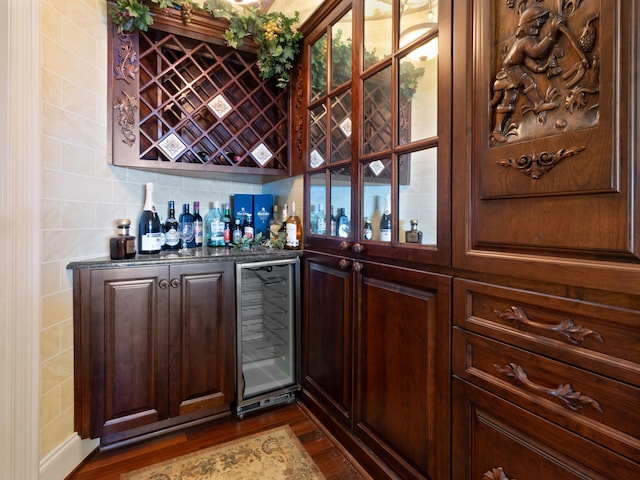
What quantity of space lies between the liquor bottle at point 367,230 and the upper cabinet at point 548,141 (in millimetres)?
481

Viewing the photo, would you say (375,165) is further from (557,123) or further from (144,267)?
(144,267)

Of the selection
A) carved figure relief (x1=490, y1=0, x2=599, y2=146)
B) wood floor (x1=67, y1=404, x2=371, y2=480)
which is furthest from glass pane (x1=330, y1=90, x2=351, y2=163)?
wood floor (x1=67, y1=404, x2=371, y2=480)

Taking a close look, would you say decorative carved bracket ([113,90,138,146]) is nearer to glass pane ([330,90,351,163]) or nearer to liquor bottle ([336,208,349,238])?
glass pane ([330,90,351,163])

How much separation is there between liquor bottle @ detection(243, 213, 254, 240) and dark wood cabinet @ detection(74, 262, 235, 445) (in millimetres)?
556

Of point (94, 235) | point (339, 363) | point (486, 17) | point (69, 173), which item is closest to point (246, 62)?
point (69, 173)

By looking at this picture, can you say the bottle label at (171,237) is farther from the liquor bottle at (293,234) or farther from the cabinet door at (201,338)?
the liquor bottle at (293,234)

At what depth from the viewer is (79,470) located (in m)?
1.48

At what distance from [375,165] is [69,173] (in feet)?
4.71

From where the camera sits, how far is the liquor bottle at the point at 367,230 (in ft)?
4.78

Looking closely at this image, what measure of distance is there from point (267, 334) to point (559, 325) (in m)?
1.71

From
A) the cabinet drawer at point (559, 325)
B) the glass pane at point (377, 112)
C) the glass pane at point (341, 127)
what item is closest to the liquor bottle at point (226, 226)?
the glass pane at point (341, 127)

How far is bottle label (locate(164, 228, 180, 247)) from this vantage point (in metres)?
2.00

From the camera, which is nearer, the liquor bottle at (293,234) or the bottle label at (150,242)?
the bottle label at (150,242)

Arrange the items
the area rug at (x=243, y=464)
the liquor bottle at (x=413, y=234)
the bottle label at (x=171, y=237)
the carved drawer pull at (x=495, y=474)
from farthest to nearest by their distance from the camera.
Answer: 1. the bottle label at (x=171, y=237)
2. the area rug at (x=243, y=464)
3. the liquor bottle at (x=413, y=234)
4. the carved drawer pull at (x=495, y=474)
